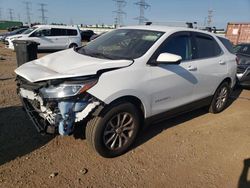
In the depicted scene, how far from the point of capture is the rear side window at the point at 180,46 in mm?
3927

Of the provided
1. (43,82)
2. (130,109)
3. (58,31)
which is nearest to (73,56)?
(43,82)

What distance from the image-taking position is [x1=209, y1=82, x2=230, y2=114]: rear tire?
5371mm

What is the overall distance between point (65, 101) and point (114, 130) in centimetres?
82

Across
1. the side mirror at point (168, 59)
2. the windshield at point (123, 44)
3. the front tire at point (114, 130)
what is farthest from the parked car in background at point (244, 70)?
the front tire at point (114, 130)

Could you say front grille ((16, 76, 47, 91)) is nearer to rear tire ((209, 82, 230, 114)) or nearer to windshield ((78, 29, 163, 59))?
windshield ((78, 29, 163, 59))

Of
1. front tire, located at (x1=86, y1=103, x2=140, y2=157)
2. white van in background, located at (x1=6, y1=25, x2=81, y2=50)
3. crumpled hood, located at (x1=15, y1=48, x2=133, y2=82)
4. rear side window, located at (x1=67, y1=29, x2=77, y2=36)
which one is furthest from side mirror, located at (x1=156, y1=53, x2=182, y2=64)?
→ rear side window, located at (x1=67, y1=29, x2=77, y2=36)

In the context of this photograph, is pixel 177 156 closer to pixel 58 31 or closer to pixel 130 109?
pixel 130 109

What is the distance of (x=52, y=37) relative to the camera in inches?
700

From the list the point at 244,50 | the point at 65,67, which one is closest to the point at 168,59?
the point at 65,67

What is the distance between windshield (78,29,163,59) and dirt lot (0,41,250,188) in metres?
1.22

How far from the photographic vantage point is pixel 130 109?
3457mm

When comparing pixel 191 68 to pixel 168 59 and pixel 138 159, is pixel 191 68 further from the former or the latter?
pixel 138 159

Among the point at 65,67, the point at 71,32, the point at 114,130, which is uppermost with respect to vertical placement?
the point at 65,67

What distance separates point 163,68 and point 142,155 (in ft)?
4.23
